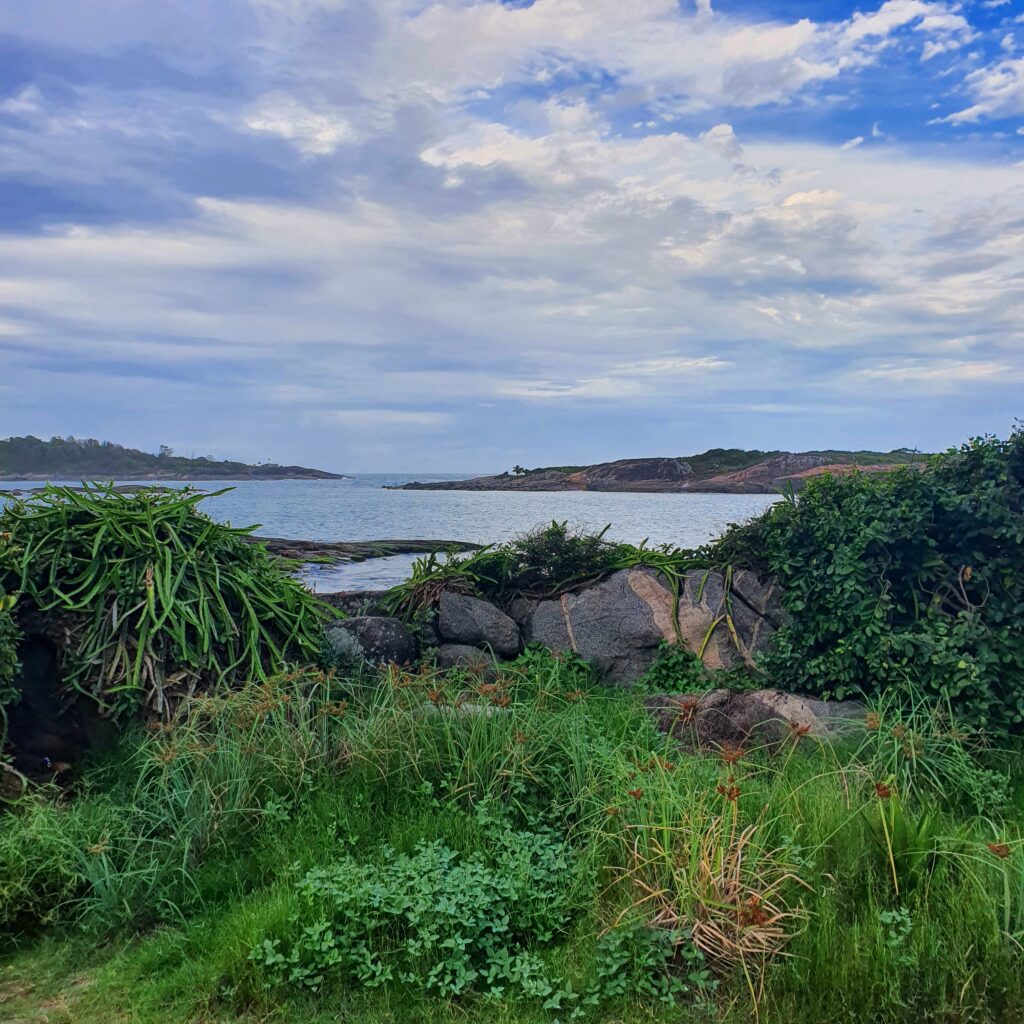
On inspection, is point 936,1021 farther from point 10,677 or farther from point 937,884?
point 10,677

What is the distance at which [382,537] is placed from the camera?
1010cm

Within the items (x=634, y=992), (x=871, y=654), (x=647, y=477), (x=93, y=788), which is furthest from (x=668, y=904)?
(x=647, y=477)

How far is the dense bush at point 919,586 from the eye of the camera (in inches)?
231

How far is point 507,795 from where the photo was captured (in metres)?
4.67

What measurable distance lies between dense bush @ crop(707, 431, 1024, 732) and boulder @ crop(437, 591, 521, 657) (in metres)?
2.30

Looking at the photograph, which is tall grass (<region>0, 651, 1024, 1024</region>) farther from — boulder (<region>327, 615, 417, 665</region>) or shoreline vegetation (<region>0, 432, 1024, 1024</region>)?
boulder (<region>327, 615, 417, 665</region>)

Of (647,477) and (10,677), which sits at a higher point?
(647,477)

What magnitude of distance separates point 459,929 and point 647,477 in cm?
862

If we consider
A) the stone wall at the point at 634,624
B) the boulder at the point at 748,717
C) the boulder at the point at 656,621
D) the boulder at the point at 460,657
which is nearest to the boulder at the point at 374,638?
the boulder at the point at 460,657

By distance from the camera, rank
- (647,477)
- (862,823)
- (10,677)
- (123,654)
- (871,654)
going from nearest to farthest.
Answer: (862,823) → (10,677) → (123,654) → (871,654) → (647,477)

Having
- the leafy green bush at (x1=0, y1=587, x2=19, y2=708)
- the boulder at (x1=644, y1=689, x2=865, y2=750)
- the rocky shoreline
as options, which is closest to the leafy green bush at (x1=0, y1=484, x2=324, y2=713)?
the leafy green bush at (x1=0, y1=587, x2=19, y2=708)

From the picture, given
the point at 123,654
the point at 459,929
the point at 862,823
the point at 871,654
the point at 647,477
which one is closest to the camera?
the point at 459,929

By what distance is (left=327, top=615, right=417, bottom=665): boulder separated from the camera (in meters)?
7.04

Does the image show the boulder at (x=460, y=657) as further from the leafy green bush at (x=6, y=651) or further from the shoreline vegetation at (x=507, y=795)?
the leafy green bush at (x=6, y=651)
